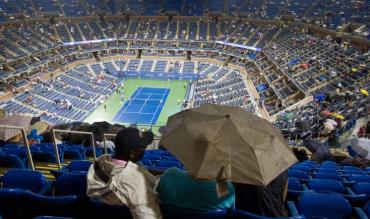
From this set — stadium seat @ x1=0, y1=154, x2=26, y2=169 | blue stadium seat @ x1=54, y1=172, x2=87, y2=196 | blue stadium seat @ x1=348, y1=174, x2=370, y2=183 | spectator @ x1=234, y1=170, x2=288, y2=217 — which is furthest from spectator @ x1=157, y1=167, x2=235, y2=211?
stadium seat @ x1=0, y1=154, x2=26, y2=169

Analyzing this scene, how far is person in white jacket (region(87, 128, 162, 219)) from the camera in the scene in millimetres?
3615

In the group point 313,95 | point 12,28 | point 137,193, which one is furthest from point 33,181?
point 12,28

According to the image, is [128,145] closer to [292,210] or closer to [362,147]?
[292,210]

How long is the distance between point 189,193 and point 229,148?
0.74m

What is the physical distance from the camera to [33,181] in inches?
211

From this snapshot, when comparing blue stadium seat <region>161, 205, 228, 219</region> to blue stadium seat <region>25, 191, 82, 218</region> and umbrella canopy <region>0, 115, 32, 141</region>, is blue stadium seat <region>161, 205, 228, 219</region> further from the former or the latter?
umbrella canopy <region>0, 115, 32, 141</region>

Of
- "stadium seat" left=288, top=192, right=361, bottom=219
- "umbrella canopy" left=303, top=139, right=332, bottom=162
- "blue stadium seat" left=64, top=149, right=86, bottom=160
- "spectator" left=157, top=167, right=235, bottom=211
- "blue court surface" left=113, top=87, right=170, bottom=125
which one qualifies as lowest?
"blue court surface" left=113, top=87, right=170, bottom=125

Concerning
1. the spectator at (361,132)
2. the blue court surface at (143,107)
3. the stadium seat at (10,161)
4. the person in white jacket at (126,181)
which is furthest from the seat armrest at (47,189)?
the blue court surface at (143,107)

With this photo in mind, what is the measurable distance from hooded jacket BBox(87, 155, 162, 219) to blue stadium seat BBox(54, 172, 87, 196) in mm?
1336

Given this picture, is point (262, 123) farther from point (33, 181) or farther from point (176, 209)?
point (33, 181)

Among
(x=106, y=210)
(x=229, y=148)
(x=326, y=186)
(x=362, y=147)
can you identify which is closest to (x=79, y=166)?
(x=106, y=210)

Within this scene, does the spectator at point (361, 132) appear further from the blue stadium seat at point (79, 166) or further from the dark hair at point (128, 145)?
the dark hair at point (128, 145)

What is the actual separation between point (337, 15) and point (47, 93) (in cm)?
4052

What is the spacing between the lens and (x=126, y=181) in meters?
3.65
